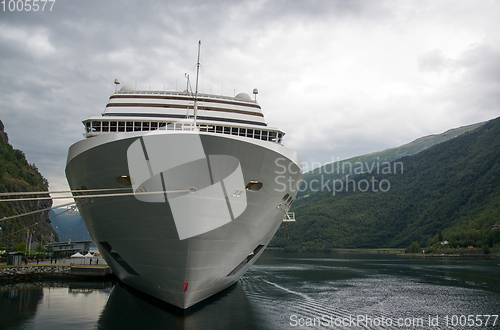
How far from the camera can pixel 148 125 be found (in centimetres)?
1281

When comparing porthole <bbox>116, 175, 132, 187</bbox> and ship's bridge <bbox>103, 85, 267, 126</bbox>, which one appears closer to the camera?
porthole <bbox>116, 175, 132, 187</bbox>

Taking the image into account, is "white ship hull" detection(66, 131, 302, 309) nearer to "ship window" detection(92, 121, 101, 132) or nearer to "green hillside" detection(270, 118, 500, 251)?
"ship window" detection(92, 121, 101, 132)

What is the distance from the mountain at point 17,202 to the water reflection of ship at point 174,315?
3505cm

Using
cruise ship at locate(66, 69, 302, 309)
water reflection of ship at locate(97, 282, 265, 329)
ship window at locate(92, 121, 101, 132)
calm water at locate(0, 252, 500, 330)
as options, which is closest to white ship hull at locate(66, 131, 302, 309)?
cruise ship at locate(66, 69, 302, 309)

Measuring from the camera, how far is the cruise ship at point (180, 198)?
882cm

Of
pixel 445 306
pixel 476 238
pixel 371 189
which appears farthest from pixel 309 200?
pixel 445 306

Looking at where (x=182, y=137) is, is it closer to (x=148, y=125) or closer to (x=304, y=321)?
(x=148, y=125)

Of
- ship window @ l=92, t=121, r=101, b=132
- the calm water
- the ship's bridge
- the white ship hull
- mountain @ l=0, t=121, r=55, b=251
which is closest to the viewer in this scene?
the white ship hull

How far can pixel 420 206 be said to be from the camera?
11125 cm

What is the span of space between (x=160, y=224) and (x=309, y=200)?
6263 inches

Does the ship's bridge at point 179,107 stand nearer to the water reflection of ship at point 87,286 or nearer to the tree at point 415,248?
the water reflection of ship at point 87,286

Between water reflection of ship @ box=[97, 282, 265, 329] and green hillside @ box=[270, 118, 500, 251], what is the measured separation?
2878 inches

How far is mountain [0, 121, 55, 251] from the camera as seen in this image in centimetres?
4672

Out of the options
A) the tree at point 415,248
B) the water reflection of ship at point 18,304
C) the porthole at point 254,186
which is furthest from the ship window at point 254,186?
the tree at point 415,248
